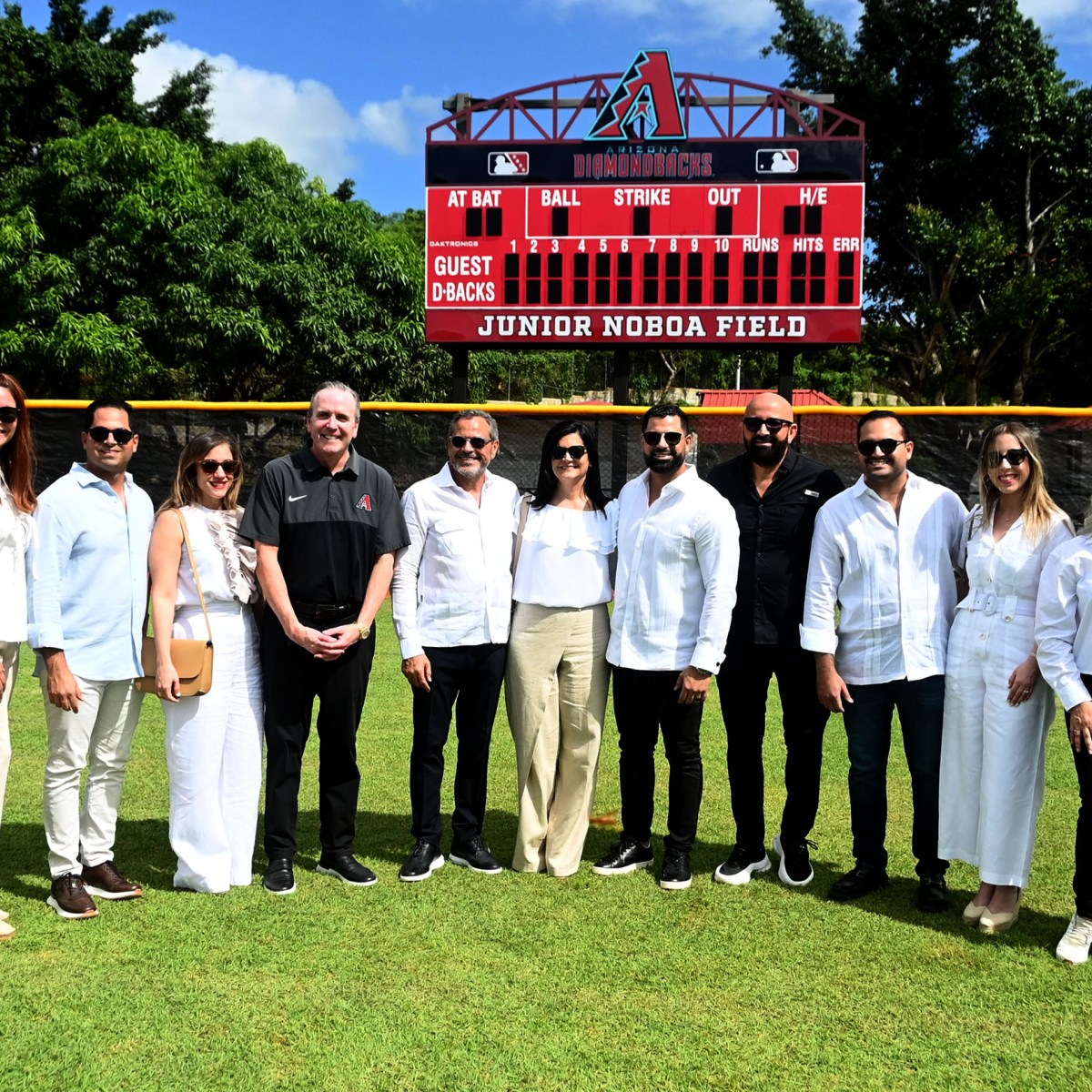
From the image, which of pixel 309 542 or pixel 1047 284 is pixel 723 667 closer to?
pixel 309 542

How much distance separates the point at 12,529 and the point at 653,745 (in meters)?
2.42

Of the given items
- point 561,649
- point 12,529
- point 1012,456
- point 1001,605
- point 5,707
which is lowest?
point 5,707

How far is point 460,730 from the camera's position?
4352 mm

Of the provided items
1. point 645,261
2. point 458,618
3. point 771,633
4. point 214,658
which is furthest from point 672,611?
point 645,261

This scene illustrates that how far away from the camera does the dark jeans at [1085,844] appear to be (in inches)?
138

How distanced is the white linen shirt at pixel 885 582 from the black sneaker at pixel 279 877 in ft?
6.86

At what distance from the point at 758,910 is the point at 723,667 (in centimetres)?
89

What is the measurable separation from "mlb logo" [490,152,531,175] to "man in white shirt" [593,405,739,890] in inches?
352

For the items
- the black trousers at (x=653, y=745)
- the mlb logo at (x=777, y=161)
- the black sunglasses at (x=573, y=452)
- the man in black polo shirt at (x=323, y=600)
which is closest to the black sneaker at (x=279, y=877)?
the man in black polo shirt at (x=323, y=600)

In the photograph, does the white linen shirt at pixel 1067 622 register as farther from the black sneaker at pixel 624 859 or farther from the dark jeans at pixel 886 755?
the black sneaker at pixel 624 859

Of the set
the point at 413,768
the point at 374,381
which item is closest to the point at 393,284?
the point at 374,381

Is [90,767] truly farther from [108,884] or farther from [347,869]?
[347,869]

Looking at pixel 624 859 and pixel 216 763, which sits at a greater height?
pixel 216 763

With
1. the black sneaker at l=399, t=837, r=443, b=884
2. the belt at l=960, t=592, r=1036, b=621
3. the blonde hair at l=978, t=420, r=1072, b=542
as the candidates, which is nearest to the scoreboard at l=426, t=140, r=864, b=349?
the blonde hair at l=978, t=420, r=1072, b=542
